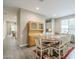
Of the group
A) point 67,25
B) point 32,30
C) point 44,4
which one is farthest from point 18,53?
point 67,25

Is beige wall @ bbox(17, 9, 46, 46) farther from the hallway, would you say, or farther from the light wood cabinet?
→ the hallway

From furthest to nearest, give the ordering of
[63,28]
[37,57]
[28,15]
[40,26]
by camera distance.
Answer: [63,28] < [40,26] < [28,15] < [37,57]

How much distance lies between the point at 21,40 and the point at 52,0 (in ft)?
12.7

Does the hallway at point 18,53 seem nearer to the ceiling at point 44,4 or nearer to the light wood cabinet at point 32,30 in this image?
the light wood cabinet at point 32,30

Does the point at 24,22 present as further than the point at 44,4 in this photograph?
Yes

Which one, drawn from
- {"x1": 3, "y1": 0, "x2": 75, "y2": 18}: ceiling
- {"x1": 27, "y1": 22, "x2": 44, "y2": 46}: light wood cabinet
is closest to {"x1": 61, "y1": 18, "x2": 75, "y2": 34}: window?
{"x1": 3, "y1": 0, "x2": 75, "y2": 18}: ceiling

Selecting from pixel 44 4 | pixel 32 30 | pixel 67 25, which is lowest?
pixel 32 30

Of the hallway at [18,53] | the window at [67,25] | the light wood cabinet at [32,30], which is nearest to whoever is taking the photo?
the hallway at [18,53]

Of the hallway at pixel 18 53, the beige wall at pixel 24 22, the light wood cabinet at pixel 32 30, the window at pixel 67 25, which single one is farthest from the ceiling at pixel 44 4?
the hallway at pixel 18 53

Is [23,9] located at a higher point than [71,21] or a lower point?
higher

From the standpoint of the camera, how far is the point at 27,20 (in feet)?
24.8

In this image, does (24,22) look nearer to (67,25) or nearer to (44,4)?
(44,4)

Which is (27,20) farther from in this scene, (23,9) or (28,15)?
(23,9)
